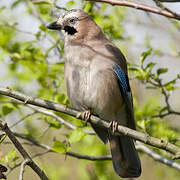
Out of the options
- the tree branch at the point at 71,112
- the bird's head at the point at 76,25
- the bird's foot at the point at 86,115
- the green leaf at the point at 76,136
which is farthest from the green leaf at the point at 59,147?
the bird's head at the point at 76,25

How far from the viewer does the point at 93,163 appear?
20.0 feet

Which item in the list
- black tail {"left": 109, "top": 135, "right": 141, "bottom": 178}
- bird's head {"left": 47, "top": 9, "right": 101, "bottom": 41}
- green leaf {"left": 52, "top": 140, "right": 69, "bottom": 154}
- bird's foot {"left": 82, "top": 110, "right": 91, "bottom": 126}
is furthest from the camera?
bird's head {"left": 47, "top": 9, "right": 101, "bottom": 41}

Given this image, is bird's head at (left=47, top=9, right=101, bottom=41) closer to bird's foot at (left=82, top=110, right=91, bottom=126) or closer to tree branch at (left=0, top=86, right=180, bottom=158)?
bird's foot at (left=82, top=110, right=91, bottom=126)

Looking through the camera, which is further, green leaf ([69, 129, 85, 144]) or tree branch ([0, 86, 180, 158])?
green leaf ([69, 129, 85, 144])

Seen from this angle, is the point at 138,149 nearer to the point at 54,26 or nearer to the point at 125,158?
the point at 125,158

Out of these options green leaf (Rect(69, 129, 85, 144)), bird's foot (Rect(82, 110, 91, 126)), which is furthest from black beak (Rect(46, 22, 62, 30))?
green leaf (Rect(69, 129, 85, 144))

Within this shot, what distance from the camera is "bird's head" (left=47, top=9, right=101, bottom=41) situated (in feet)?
16.6

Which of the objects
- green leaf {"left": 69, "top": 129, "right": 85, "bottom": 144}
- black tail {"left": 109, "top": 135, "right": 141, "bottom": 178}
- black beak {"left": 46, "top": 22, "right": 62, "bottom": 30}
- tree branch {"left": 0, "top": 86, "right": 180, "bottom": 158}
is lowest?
black tail {"left": 109, "top": 135, "right": 141, "bottom": 178}

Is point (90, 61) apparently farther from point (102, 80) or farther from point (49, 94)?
point (49, 94)

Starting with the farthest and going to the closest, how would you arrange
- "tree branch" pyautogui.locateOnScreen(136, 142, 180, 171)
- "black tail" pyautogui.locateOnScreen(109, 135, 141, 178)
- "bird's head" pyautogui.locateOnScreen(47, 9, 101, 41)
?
"bird's head" pyautogui.locateOnScreen(47, 9, 101, 41) → "black tail" pyautogui.locateOnScreen(109, 135, 141, 178) → "tree branch" pyautogui.locateOnScreen(136, 142, 180, 171)

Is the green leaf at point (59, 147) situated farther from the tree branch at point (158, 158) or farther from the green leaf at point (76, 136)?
the tree branch at point (158, 158)

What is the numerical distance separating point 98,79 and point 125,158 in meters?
1.15

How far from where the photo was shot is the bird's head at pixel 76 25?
5.05m

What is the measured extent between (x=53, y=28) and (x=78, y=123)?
1.20 metres
